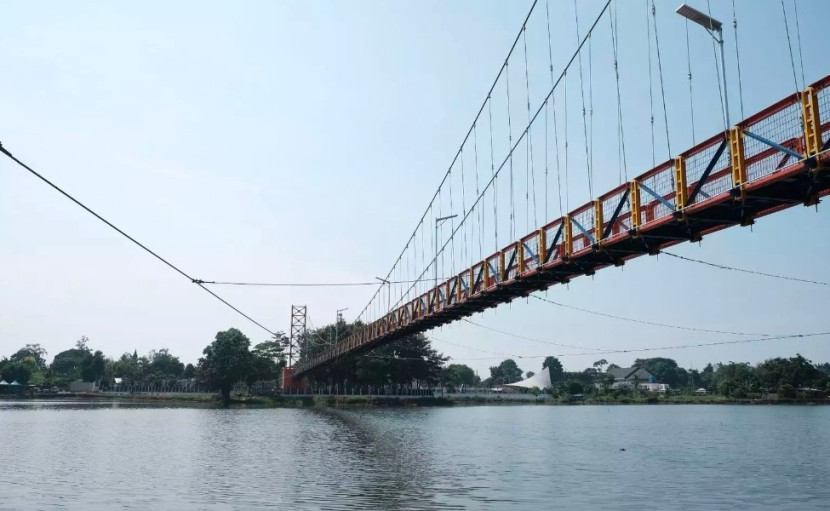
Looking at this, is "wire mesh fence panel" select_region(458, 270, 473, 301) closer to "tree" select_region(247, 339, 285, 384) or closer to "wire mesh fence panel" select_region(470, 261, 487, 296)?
"wire mesh fence panel" select_region(470, 261, 487, 296)

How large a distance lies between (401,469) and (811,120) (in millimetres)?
23768

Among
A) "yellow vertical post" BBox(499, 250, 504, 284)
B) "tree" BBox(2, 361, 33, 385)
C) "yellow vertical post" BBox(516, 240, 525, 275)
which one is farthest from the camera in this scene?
"tree" BBox(2, 361, 33, 385)

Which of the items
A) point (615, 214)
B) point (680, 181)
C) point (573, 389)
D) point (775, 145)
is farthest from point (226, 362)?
point (775, 145)

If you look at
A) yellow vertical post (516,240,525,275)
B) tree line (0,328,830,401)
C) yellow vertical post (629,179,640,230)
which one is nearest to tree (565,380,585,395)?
tree line (0,328,830,401)

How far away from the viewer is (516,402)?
157000mm

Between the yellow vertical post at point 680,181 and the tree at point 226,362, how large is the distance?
341 ft

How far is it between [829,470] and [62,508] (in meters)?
35.3

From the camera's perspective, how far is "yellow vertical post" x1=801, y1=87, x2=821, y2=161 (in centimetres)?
1661

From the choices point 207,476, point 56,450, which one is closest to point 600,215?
point 207,476

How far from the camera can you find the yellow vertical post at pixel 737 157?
61.7ft

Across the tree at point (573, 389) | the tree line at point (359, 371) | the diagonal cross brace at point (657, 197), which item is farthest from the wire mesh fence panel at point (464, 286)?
the tree at point (573, 389)

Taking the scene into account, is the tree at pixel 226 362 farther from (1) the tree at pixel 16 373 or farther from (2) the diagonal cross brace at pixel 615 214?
(2) the diagonal cross brace at pixel 615 214

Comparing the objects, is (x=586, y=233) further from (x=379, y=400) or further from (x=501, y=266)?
(x=379, y=400)

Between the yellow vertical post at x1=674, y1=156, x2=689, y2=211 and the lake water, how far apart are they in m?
10.7
